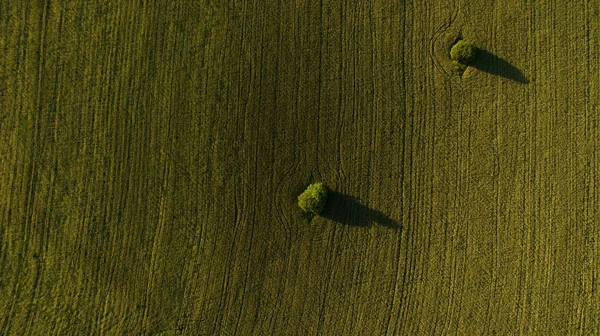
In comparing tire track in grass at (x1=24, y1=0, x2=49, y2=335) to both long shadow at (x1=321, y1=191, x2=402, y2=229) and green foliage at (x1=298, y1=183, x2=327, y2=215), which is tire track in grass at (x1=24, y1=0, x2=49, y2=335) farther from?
long shadow at (x1=321, y1=191, x2=402, y2=229)

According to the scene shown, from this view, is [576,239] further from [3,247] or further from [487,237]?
[3,247]

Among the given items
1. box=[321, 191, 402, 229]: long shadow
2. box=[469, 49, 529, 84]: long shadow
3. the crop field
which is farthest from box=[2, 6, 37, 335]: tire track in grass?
box=[469, 49, 529, 84]: long shadow

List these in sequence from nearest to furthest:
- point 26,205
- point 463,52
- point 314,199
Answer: point 314,199, point 463,52, point 26,205

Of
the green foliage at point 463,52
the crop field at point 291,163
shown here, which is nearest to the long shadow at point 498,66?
the crop field at point 291,163

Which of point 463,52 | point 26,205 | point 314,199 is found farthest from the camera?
point 26,205

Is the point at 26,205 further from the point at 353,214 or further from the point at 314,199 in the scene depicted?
the point at 353,214

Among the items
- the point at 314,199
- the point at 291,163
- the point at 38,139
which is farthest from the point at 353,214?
the point at 38,139
